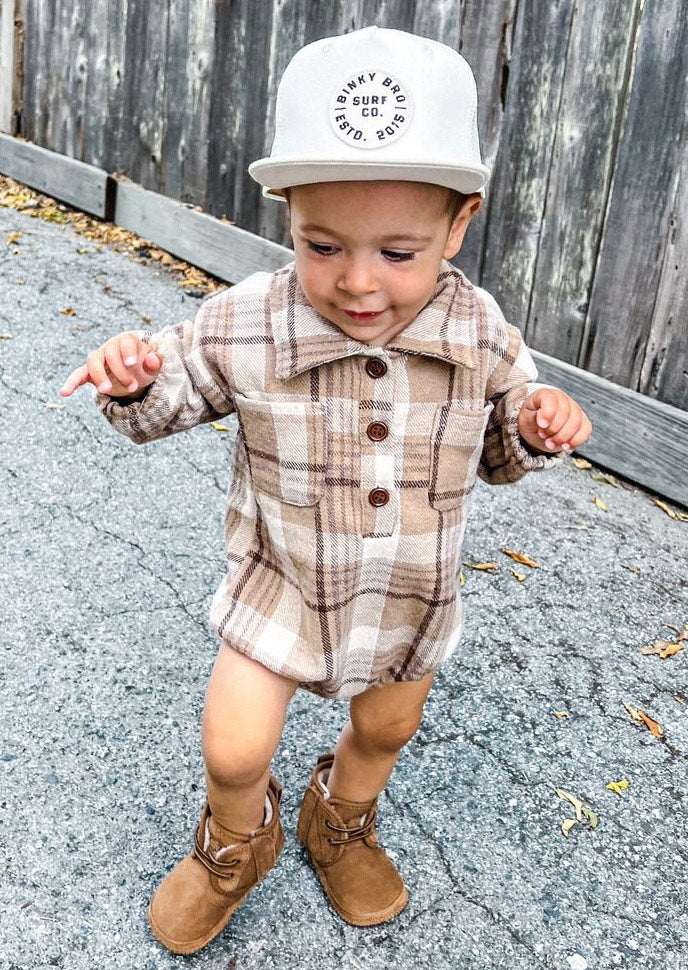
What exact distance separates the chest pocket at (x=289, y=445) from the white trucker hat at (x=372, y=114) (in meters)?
0.33

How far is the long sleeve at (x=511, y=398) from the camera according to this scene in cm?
170

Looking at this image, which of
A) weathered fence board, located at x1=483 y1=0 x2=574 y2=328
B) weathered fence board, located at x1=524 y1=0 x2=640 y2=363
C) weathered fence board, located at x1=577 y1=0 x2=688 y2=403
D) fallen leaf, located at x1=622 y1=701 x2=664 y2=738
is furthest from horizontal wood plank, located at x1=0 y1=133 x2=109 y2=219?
fallen leaf, located at x1=622 y1=701 x2=664 y2=738

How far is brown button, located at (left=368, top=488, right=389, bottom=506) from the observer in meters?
1.62

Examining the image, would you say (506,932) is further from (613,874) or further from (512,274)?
(512,274)

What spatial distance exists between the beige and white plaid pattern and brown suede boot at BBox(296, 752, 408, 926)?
1.17 feet

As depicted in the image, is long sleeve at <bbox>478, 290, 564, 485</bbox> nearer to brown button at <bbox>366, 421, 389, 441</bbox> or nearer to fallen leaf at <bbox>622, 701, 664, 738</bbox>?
brown button at <bbox>366, 421, 389, 441</bbox>

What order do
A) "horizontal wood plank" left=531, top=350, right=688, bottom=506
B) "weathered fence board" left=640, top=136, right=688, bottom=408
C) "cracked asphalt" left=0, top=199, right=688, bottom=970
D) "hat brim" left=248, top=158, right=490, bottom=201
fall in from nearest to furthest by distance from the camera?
1. "hat brim" left=248, top=158, right=490, bottom=201
2. "cracked asphalt" left=0, top=199, right=688, bottom=970
3. "weathered fence board" left=640, top=136, right=688, bottom=408
4. "horizontal wood plank" left=531, top=350, right=688, bottom=506

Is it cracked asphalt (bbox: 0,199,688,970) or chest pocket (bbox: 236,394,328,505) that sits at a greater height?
chest pocket (bbox: 236,394,328,505)

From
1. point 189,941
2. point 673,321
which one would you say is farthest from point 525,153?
point 189,941

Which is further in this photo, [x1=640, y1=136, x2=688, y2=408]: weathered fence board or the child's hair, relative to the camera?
[x1=640, y1=136, x2=688, y2=408]: weathered fence board

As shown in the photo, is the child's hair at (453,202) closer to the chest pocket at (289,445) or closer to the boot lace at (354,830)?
the chest pocket at (289,445)

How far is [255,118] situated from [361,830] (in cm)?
355

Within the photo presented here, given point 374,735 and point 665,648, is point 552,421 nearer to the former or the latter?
point 374,735

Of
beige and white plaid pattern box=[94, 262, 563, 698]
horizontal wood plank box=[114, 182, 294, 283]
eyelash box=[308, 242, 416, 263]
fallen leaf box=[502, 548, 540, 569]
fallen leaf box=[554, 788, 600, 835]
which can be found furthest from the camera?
horizontal wood plank box=[114, 182, 294, 283]
